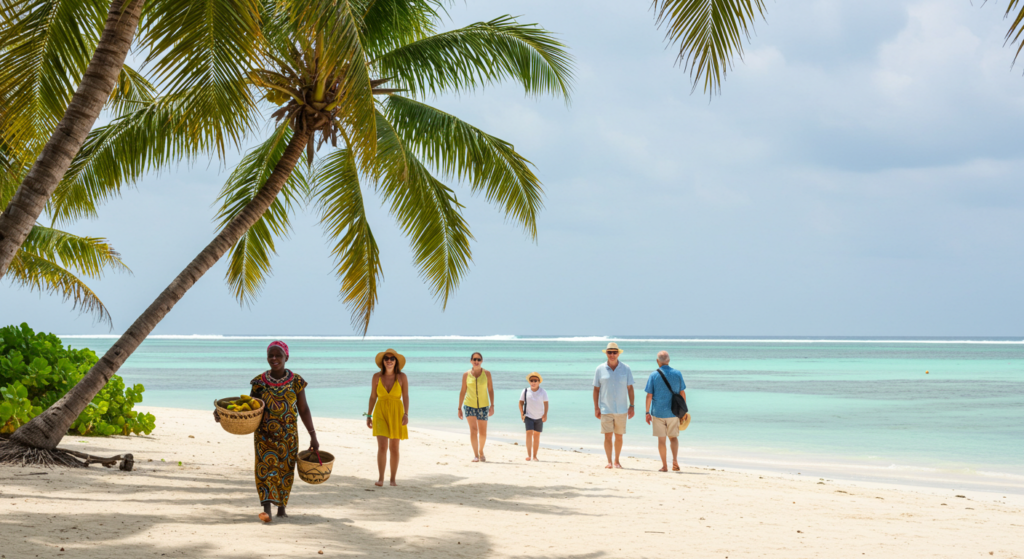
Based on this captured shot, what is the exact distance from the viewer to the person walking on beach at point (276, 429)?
215 inches

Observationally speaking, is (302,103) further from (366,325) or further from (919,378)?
(919,378)

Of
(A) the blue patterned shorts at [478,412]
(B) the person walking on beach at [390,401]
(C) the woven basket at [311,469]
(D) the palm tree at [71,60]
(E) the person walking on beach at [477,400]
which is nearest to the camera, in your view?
(D) the palm tree at [71,60]

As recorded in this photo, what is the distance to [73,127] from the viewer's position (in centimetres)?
514

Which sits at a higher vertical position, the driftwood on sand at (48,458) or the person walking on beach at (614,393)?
the person walking on beach at (614,393)

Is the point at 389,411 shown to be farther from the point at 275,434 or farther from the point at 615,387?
the point at 615,387

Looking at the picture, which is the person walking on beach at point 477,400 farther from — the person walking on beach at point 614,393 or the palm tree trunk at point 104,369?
the palm tree trunk at point 104,369

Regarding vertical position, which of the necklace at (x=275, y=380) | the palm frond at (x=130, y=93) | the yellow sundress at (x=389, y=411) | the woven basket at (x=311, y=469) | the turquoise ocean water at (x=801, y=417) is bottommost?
the turquoise ocean water at (x=801, y=417)

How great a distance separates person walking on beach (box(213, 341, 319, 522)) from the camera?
5.47 meters

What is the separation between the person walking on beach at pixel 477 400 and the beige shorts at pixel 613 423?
150cm

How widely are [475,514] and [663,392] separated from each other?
3896mm

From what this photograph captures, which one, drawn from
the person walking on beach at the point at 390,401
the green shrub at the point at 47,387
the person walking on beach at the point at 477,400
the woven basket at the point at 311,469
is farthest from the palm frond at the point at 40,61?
the person walking on beach at the point at 477,400

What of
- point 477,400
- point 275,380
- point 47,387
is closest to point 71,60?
point 275,380

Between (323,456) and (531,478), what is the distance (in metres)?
3.66

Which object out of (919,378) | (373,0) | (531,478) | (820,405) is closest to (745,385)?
(820,405)
